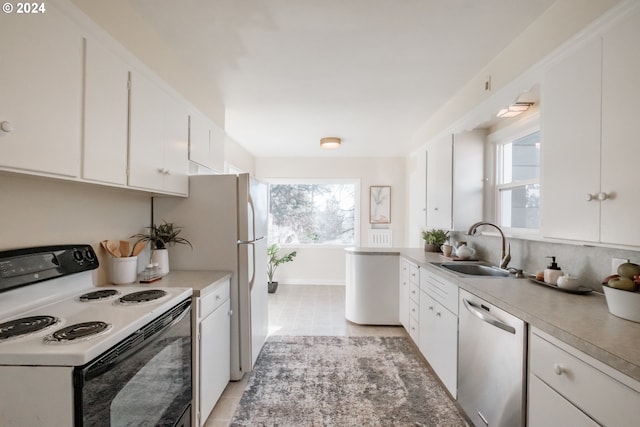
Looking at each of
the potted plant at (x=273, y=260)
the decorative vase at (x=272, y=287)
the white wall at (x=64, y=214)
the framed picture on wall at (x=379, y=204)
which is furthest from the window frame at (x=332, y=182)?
the white wall at (x=64, y=214)

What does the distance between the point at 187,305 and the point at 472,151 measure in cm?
282

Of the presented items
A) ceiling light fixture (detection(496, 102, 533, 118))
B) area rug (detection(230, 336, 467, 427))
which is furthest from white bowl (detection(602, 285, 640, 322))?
ceiling light fixture (detection(496, 102, 533, 118))

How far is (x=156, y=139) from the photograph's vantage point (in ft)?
5.76

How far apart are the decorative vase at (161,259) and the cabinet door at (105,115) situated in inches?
26.2

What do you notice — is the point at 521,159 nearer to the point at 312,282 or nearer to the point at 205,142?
the point at 205,142

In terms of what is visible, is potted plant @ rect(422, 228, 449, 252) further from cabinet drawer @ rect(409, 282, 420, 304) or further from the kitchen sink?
the kitchen sink

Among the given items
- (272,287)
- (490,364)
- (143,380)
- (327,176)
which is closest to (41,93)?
(143,380)

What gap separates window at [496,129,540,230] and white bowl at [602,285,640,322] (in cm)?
111

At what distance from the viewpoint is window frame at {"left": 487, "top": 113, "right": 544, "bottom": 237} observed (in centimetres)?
216

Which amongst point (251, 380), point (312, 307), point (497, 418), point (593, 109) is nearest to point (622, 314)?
point (497, 418)

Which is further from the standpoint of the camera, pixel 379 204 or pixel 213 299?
pixel 379 204

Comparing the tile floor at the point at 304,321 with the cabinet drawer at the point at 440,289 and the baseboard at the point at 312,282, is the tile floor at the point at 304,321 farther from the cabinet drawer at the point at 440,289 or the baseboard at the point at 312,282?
the cabinet drawer at the point at 440,289

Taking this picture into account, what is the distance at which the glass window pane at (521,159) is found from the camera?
2.24 m

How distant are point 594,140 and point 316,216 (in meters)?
4.53
